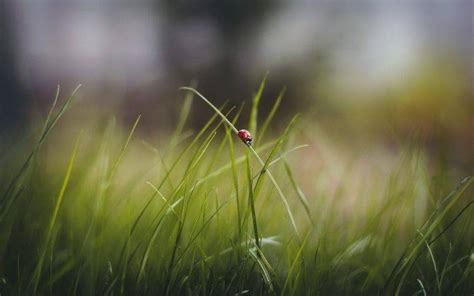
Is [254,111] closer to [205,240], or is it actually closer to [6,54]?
[205,240]

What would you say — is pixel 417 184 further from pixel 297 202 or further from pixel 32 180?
pixel 32 180

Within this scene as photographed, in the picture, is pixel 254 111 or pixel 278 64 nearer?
pixel 254 111

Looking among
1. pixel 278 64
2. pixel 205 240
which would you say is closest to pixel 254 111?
pixel 205 240

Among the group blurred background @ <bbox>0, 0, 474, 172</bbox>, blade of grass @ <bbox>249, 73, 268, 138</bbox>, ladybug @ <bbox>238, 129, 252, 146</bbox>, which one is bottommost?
blurred background @ <bbox>0, 0, 474, 172</bbox>

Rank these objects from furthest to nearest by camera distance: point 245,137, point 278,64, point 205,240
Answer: point 278,64 < point 205,240 < point 245,137

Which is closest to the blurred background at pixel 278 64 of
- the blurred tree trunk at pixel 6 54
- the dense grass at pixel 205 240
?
the blurred tree trunk at pixel 6 54

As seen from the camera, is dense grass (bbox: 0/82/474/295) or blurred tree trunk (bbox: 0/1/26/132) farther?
blurred tree trunk (bbox: 0/1/26/132)

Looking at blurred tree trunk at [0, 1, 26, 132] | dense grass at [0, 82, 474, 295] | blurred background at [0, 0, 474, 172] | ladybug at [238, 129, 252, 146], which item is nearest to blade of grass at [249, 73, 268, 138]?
dense grass at [0, 82, 474, 295]

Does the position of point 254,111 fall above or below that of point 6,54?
above

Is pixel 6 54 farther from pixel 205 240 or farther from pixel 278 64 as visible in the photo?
pixel 205 240

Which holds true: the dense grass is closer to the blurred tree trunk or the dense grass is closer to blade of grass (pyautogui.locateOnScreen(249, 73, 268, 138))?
blade of grass (pyautogui.locateOnScreen(249, 73, 268, 138))

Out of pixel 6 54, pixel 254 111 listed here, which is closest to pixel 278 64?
pixel 6 54

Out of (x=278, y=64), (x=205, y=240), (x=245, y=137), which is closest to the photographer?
(x=245, y=137)
